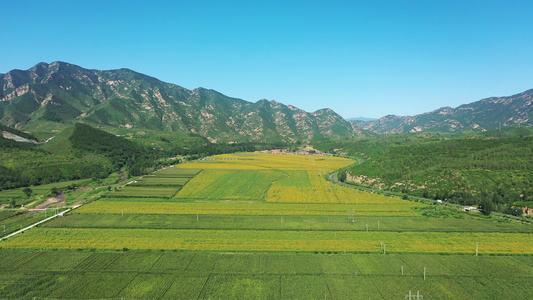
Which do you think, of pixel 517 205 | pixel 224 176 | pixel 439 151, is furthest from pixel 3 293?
pixel 439 151

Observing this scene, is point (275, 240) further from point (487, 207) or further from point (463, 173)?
point (463, 173)

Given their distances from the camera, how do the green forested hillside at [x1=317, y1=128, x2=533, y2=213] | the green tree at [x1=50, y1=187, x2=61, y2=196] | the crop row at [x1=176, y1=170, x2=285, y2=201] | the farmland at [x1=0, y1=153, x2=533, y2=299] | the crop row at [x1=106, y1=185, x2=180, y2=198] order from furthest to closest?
1. the green tree at [x1=50, y1=187, x2=61, y2=196]
2. the crop row at [x1=176, y1=170, x2=285, y2=201]
3. the crop row at [x1=106, y1=185, x2=180, y2=198]
4. the green forested hillside at [x1=317, y1=128, x2=533, y2=213]
5. the farmland at [x1=0, y1=153, x2=533, y2=299]

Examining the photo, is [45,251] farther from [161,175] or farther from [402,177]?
[402,177]

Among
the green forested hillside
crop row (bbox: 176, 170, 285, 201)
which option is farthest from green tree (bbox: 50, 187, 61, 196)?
the green forested hillside

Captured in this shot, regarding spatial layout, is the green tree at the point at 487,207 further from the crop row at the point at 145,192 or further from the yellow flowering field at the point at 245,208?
the crop row at the point at 145,192

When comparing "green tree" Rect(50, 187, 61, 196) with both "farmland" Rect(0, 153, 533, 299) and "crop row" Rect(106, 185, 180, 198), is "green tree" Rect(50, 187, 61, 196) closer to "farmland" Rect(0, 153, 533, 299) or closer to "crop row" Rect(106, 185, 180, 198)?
"crop row" Rect(106, 185, 180, 198)

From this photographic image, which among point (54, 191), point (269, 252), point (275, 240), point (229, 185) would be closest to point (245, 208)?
A: point (275, 240)

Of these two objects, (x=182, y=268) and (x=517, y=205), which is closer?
(x=182, y=268)
